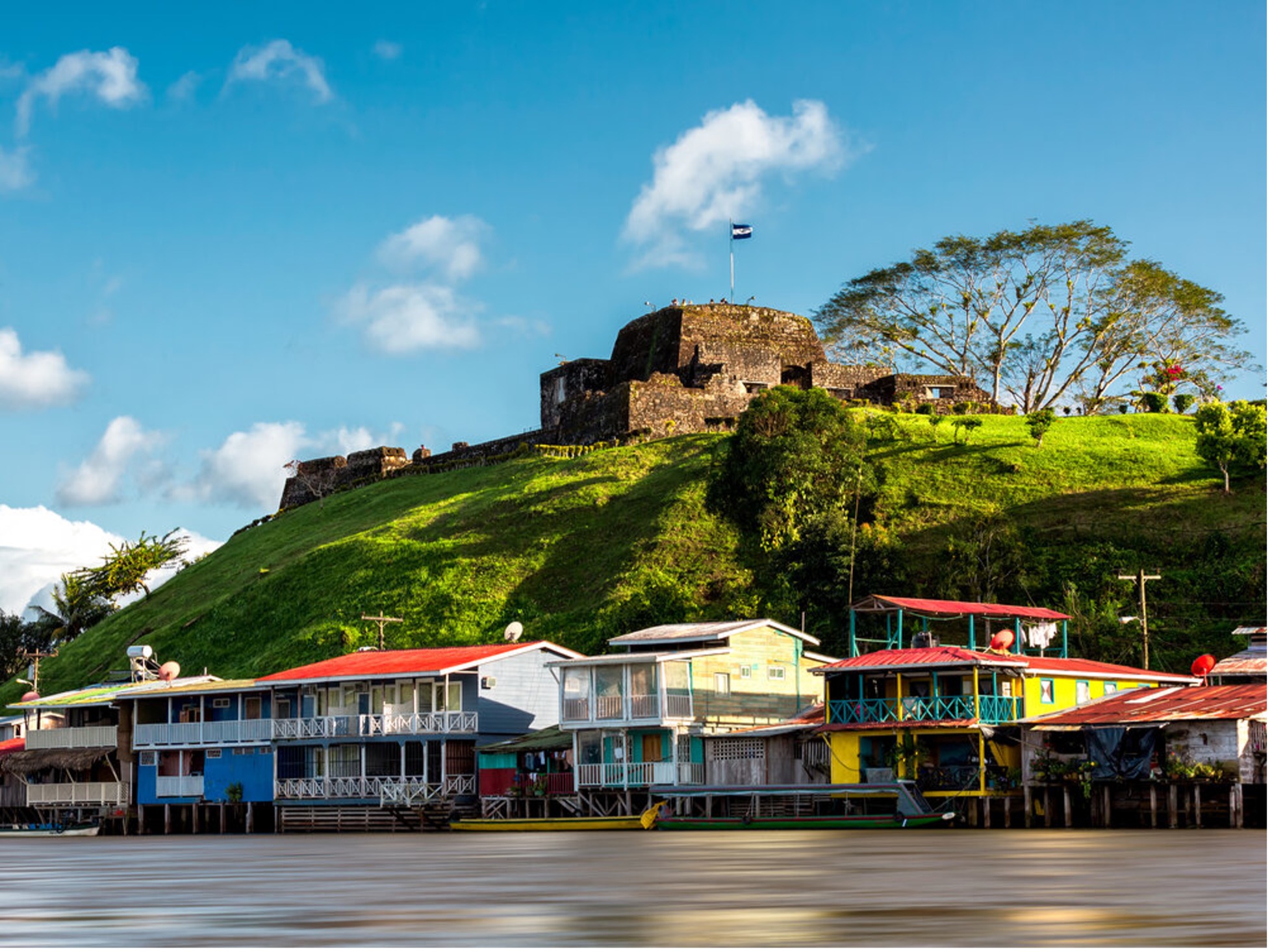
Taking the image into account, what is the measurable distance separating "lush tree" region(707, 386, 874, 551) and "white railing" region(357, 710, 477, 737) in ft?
63.9

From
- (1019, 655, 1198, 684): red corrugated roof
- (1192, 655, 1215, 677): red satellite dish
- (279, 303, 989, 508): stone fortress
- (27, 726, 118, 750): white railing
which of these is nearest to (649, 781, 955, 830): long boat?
(1019, 655, 1198, 684): red corrugated roof

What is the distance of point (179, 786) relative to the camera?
63562 millimetres

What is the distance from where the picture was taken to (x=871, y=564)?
65.8 meters

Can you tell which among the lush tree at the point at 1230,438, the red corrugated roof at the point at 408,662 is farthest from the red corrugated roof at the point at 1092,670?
the lush tree at the point at 1230,438

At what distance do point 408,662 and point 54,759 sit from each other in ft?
56.9

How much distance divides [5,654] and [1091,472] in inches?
3065

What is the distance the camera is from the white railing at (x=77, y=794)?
214ft

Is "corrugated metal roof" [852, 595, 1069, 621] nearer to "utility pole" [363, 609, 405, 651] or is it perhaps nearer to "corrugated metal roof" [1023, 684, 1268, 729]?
"corrugated metal roof" [1023, 684, 1268, 729]

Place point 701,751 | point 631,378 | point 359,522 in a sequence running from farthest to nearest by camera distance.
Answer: point 631,378 → point 359,522 → point 701,751

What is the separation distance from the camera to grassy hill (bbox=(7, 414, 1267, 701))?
65875mm

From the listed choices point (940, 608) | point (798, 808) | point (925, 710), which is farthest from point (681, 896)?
point (940, 608)

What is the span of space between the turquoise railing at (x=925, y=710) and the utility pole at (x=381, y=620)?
71.7 ft

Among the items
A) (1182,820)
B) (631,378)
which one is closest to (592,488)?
(631,378)

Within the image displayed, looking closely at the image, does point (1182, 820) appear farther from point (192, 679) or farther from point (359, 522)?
point (359, 522)
